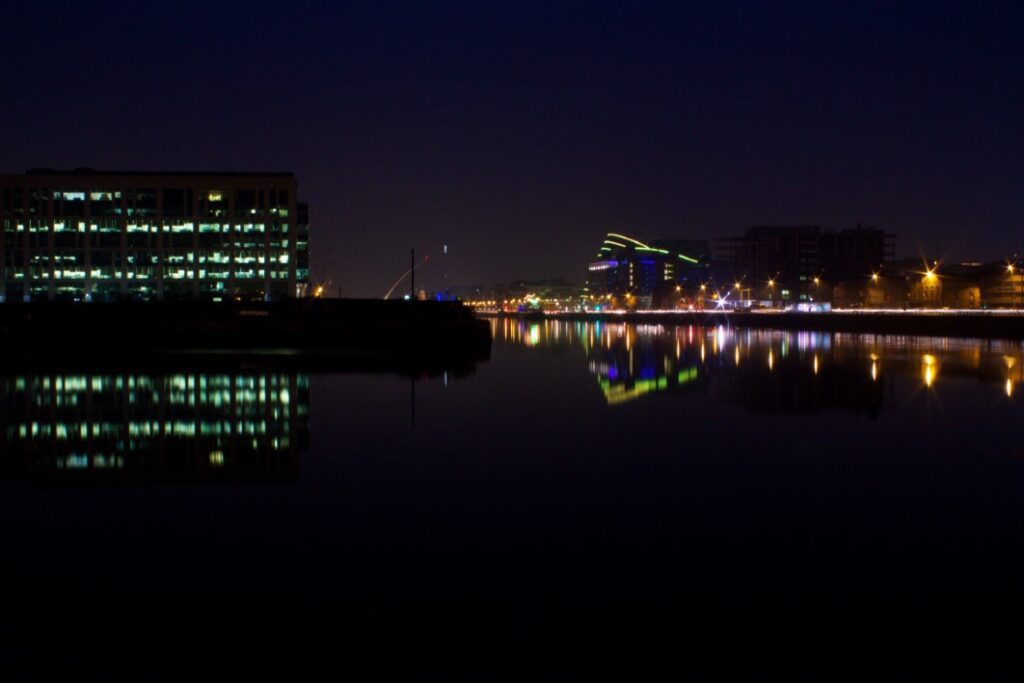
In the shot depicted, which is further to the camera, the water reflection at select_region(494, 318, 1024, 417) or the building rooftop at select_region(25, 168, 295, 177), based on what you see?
the building rooftop at select_region(25, 168, 295, 177)

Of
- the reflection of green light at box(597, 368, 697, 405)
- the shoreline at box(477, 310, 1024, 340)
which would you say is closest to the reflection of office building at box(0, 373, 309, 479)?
the reflection of green light at box(597, 368, 697, 405)

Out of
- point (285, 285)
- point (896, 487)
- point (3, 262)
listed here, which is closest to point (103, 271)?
point (3, 262)

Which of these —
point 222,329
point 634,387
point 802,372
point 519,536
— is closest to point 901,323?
point 802,372

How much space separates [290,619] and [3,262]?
109 metres

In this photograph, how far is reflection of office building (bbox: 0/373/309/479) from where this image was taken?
12758 mm

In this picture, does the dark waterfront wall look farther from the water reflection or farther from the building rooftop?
the building rooftop

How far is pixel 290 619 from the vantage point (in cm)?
668

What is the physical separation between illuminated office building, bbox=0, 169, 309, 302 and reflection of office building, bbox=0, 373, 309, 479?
79371 mm

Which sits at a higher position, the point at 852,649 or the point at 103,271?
the point at 103,271

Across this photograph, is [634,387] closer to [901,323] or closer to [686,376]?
[686,376]

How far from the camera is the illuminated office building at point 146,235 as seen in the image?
102 meters

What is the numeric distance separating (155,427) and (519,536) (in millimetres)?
9805

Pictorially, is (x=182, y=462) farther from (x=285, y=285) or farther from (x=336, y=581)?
(x=285, y=285)

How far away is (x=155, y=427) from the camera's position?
54.1 ft
